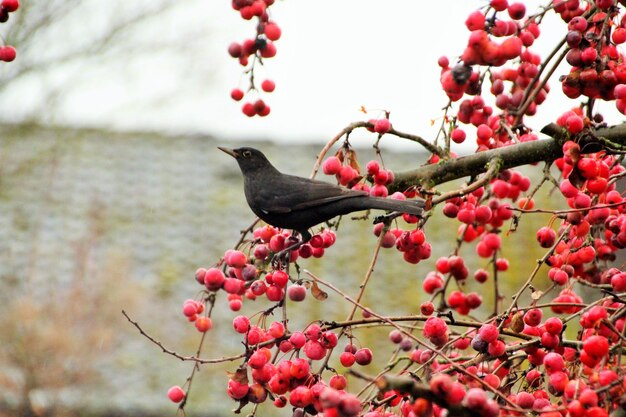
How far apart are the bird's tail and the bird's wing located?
0.68ft

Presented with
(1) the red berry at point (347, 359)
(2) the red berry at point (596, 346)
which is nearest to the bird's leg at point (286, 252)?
(1) the red berry at point (347, 359)

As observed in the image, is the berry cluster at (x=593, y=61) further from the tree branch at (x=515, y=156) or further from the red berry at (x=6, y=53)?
the red berry at (x=6, y=53)

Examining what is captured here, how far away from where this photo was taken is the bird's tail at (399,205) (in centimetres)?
273

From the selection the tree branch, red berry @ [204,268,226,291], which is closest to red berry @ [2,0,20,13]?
red berry @ [204,268,226,291]

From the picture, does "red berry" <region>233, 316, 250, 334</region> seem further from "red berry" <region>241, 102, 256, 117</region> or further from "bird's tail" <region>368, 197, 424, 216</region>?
"red berry" <region>241, 102, 256, 117</region>

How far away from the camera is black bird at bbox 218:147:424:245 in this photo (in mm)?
2908

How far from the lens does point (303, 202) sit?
10.7 ft

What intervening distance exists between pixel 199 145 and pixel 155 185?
46.9 inches

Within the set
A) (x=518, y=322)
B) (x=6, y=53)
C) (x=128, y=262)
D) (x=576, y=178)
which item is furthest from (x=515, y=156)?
(x=128, y=262)

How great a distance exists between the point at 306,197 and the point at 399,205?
1.95 ft

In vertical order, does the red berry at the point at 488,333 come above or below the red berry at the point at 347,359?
above

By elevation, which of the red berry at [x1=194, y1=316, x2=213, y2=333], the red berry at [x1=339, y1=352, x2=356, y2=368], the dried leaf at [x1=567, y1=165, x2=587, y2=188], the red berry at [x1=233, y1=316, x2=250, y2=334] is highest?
the dried leaf at [x1=567, y1=165, x2=587, y2=188]

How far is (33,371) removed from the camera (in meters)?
7.23

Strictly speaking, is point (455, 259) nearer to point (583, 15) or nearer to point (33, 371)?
point (583, 15)
